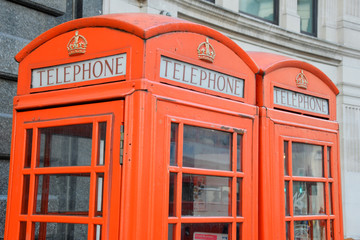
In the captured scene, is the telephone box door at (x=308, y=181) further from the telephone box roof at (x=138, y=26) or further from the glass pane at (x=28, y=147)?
the glass pane at (x=28, y=147)

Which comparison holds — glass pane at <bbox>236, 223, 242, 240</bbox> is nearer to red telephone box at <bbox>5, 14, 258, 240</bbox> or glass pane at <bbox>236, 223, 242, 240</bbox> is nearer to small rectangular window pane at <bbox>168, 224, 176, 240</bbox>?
red telephone box at <bbox>5, 14, 258, 240</bbox>

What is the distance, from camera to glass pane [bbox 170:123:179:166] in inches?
142

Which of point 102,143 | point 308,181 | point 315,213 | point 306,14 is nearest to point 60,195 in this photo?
point 102,143

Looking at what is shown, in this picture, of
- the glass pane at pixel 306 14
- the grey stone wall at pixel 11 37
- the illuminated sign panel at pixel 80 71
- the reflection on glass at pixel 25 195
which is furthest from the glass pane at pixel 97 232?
the glass pane at pixel 306 14

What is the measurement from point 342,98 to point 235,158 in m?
7.64

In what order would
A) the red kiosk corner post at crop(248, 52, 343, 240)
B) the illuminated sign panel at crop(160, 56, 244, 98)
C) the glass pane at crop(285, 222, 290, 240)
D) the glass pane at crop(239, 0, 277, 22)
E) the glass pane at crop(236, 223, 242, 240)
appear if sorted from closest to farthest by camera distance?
1. the illuminated sign panel at crop(160, 56, 244, 98)
2. the glass pane at crop(236, 223, 242, 240)
3. the red kiosk corner post at crop(248, 52, 343, 240)
4. the glass pane at crop(285, 222, 290, 240)
5. the glass pane at crop(239, 0, 277, 22)

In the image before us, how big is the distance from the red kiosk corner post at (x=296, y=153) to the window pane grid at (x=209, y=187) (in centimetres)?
36

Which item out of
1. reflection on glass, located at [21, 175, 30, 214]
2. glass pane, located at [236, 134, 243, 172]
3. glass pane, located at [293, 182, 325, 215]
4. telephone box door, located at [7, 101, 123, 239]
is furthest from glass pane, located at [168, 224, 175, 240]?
glass pane, located at [293, 182, 325, 215]

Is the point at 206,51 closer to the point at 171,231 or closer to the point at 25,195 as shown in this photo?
the point at 171,231

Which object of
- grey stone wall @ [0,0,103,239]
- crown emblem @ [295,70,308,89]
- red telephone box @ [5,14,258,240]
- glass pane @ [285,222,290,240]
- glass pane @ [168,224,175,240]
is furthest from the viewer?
grey stone wall @ [0,0,103,239]

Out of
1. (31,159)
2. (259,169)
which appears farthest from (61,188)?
(259,169)

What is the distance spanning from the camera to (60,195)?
3.88 m

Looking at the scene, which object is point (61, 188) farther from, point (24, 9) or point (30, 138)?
point (24, 9)

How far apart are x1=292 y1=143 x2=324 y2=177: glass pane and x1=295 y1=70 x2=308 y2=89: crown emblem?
0.52 metres
